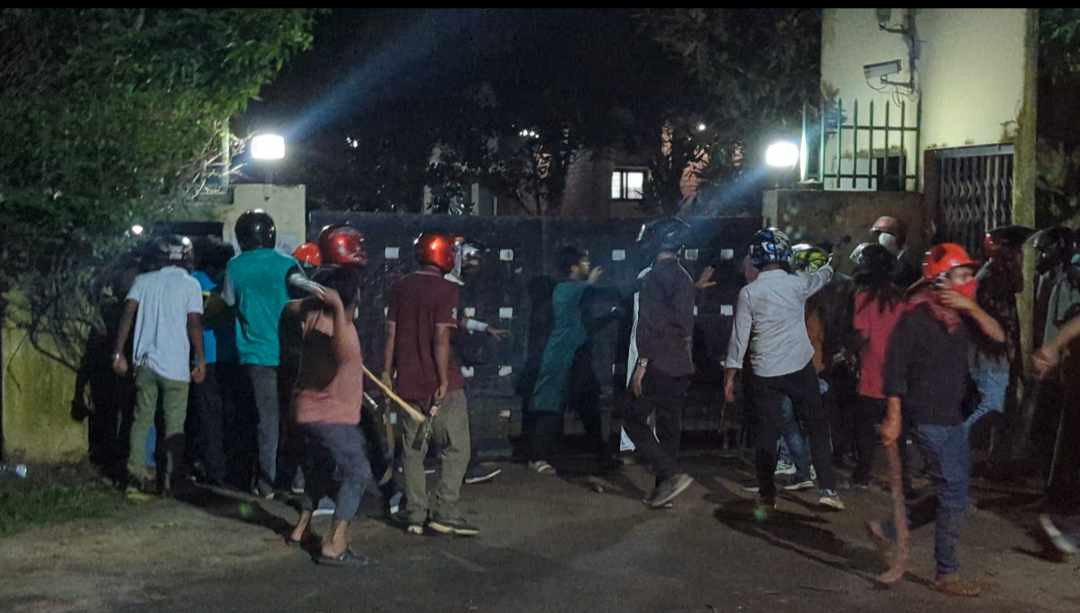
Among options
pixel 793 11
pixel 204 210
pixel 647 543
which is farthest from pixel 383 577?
pixel 793 11

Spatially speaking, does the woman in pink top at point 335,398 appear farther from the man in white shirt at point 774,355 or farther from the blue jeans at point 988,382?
the blue jeans at point 988,382

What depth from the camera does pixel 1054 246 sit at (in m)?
9.73

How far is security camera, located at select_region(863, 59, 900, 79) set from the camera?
43.0 ft

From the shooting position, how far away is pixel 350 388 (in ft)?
26.2

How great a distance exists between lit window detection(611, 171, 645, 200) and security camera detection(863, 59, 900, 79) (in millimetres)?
20252

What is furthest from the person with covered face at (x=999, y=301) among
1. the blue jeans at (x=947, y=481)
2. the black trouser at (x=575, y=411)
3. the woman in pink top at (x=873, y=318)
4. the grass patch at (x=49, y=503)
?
the grass patch at (x=49, y=503)

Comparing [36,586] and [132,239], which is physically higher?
[132,239]

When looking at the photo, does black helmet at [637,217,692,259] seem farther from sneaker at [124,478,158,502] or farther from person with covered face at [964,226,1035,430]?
sneaker at [124,478,158,502]

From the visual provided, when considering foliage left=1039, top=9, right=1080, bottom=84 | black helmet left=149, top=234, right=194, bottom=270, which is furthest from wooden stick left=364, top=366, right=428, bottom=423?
foliage left=1039, top=9, right=1080, bottom=84

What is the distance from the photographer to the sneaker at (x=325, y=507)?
9234 mm

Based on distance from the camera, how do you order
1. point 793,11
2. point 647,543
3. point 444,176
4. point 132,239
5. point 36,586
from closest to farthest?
point 36,586 < point 647,543 < point 132,239 < point 793,11 < point 444,176

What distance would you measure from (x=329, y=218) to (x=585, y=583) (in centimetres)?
439

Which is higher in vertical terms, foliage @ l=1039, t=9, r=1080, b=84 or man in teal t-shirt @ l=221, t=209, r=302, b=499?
foliage @ l=1039, t=9, r=1080, b=84
